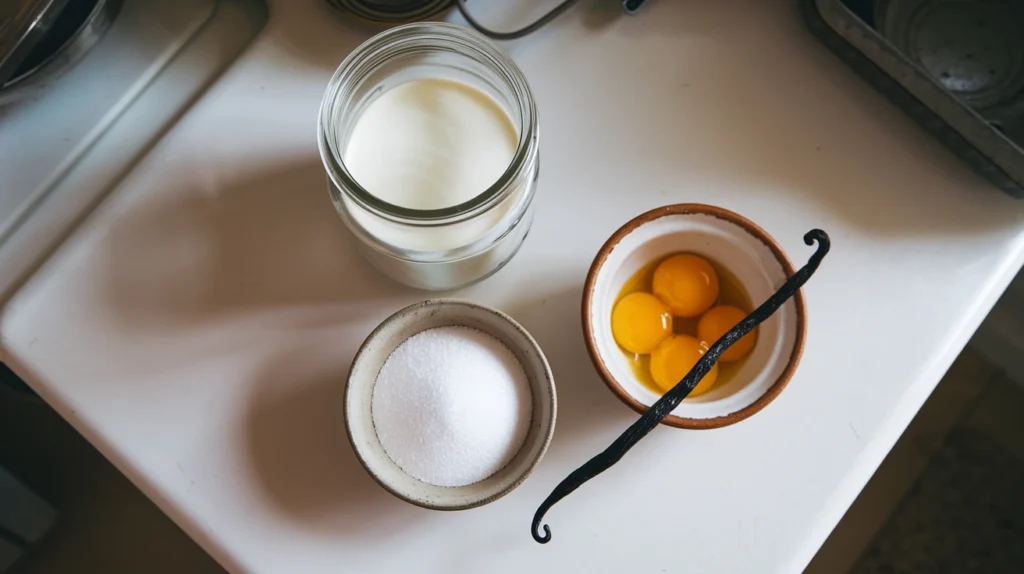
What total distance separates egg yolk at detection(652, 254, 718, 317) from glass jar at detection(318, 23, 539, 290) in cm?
10

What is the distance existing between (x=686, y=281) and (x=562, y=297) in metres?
0.09

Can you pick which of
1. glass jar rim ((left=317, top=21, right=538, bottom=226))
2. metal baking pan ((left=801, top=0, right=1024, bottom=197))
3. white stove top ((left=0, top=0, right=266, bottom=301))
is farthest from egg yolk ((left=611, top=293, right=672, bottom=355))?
white stove top ((left=0, top=0, right=266, bottom=301))

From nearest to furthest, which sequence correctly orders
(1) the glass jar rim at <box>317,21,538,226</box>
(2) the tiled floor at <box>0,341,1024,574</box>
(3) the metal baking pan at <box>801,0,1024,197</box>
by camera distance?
(1) the glass jar rim at <box>317,21,538,226</box> → (3) the metal baking pan at <box>801,0,1024,197</box> → (2) the tiled floor at <box>0,341,1024,574</box>

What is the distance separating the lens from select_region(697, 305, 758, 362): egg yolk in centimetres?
51

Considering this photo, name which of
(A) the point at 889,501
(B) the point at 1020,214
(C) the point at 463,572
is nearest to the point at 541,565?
(C) the point at 463,572

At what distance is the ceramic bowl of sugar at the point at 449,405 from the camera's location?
1.53 ft

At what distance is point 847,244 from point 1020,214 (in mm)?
129

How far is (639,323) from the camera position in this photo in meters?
0.52

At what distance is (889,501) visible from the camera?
0.97 meters

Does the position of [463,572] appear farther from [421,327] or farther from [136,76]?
[136,76]

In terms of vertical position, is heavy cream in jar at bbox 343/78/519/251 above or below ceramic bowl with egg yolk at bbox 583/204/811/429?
above

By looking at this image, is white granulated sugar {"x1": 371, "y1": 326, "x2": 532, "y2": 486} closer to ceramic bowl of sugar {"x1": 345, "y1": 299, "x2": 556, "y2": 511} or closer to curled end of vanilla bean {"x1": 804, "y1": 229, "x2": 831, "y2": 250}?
ceramic bowl of sugar {"x1": 345, "y1": 299, "x2": 556, "y2": 511}

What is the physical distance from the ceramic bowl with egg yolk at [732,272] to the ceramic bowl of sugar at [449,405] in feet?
0.15

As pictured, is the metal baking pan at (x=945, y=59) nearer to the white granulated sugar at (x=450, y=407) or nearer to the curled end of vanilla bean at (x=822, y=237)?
the curled end of vanilla bean at (x=822, y=237)
